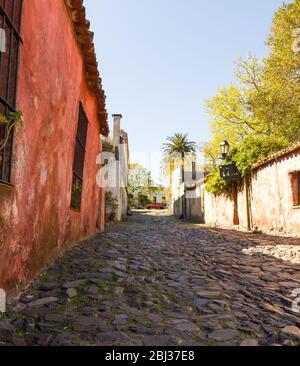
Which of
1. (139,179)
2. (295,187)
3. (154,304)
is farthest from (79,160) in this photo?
(139,179)

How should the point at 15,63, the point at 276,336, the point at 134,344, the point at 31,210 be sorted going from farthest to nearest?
1. the point at 31,210
2. the point at 15,63
3. the point at 276,336
4. the point at 134,344

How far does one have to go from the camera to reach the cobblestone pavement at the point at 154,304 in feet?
8.79

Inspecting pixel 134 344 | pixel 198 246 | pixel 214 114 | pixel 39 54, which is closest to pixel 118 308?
pixel 134 344

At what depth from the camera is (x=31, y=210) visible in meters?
3.74

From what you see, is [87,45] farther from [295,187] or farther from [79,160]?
[295,187]

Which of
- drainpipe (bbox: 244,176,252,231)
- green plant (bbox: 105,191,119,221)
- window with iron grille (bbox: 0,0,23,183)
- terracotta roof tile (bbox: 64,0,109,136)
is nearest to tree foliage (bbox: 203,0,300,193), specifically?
drainpipe (bbox: 244,176,252,231)

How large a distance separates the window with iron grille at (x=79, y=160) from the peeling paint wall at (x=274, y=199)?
21.2 ft

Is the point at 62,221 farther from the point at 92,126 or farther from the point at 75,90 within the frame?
the point at 92,126

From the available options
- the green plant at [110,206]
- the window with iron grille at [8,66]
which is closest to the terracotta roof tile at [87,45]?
the window with iron grille at [8,66]

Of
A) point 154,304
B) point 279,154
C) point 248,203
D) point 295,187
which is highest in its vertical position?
point 279,154

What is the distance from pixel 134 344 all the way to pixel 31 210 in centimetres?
197

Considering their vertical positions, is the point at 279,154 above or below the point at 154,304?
above

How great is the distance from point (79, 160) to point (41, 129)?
3.00m

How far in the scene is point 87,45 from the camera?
589cm
